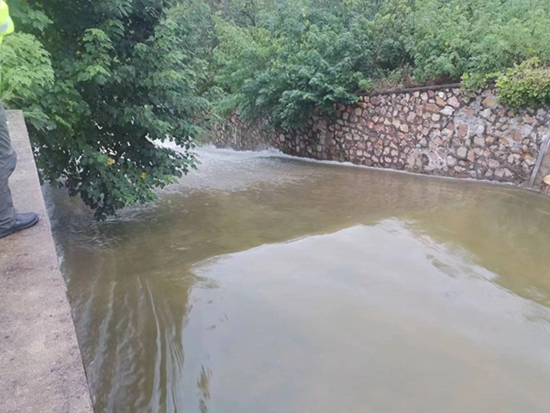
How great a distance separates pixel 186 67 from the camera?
5383 millimetres

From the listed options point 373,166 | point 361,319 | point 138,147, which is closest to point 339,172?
point 373,166

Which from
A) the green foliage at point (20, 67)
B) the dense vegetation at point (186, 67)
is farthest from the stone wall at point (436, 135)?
the green foliage at point (20, 67)

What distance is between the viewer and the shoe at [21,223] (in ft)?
7.89

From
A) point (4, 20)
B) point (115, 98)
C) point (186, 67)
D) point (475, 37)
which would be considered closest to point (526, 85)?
point (475, 37)

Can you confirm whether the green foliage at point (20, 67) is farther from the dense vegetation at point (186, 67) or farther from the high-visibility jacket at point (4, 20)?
the high-visibility jacket at point (4, 20)

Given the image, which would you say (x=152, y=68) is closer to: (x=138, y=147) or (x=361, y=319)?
(x=138, y=147)

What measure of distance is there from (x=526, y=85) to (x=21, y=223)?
7089 mm

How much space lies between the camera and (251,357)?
2783 mm

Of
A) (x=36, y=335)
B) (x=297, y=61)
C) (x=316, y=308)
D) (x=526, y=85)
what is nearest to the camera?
(x=36, y=335)

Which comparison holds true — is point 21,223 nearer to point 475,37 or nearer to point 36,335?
point 36,335

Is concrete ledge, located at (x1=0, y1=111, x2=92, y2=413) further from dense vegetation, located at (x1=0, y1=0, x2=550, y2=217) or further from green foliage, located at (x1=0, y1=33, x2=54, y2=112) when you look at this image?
dense vegetation, located at (x1=0, y1=0, x2=550, y2=217)

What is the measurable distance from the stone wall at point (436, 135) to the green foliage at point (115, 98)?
5.02m

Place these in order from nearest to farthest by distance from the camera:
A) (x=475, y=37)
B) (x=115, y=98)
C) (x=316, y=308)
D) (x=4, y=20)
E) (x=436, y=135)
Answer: (x=4, y=20) < (x=316, y=308) < (x=115, y=98) < (x=475, y=37) < (x=436, y=135)

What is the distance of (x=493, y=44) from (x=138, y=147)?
6128mm
